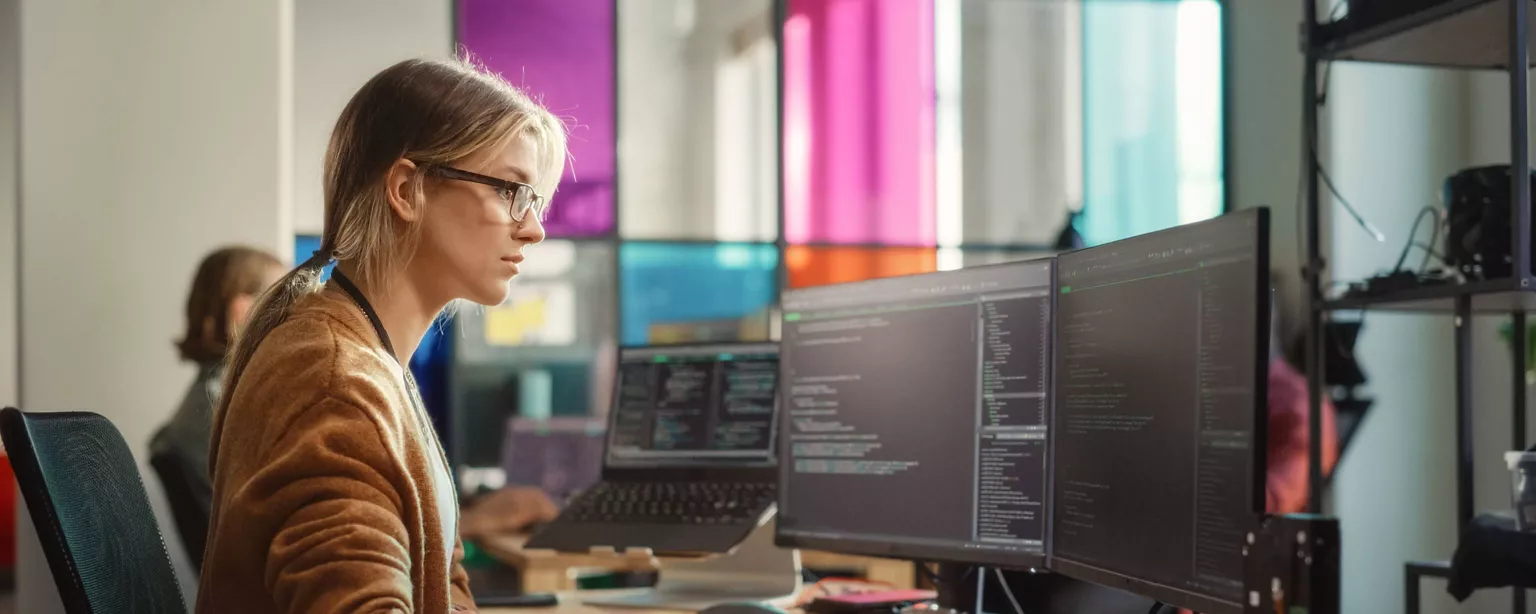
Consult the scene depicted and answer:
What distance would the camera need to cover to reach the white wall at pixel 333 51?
4590 mm

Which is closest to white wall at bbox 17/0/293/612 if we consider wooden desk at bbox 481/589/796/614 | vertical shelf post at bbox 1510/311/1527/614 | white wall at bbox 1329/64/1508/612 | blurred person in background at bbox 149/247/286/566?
blurred person in background at bbox 149/247/286/566

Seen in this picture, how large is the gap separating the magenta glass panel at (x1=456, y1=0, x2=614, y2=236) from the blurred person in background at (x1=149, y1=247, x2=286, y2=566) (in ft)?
5.24

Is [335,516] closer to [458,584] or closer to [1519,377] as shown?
[458,584]

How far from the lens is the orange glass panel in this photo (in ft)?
16.6

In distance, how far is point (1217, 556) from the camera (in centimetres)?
112

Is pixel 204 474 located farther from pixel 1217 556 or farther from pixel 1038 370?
pixel 1217 556

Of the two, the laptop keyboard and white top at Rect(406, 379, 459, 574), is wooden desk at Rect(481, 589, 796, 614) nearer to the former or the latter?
the laptop keyboard

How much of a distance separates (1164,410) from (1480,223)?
1.42 meters

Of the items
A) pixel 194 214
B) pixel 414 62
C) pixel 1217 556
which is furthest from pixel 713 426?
pixel 194 214

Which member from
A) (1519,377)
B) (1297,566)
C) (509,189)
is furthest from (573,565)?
(1297,566)

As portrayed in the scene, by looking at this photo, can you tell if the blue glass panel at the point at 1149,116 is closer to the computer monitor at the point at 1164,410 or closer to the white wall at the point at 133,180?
the white wall at the point at 133,180

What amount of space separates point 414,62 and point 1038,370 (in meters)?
0.72

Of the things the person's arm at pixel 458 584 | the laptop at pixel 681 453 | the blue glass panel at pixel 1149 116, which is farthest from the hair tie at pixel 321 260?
the blue glass panel at pixel 1149 116

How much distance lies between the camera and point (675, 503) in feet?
7.02
